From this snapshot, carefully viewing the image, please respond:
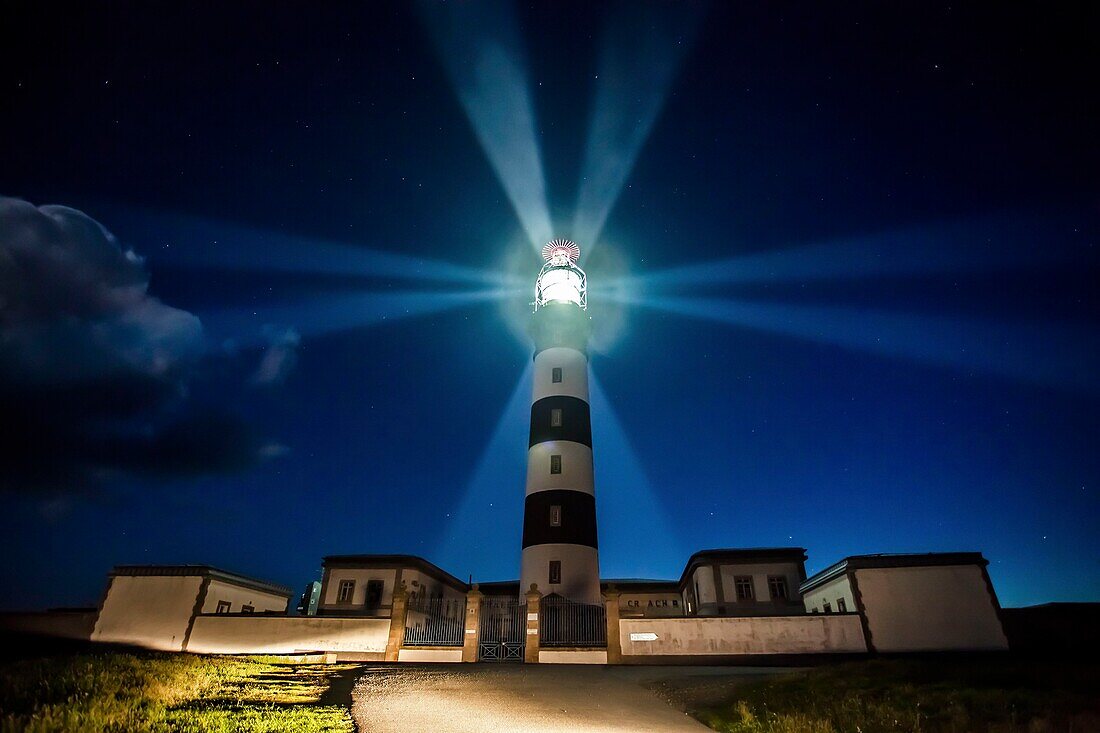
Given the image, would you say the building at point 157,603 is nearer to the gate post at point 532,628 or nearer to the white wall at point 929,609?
the gate post at point 532,628

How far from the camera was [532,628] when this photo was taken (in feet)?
64.0

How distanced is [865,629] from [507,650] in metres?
13.2

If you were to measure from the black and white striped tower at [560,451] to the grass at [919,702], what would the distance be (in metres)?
13.9

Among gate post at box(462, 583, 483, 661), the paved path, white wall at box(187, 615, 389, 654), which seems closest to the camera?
the paved path

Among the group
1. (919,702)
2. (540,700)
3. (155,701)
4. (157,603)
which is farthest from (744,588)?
(155,701)

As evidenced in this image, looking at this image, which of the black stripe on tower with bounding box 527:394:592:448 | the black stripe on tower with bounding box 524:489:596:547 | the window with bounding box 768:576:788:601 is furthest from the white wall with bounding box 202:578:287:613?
the window with bounding box 768:576:788:601

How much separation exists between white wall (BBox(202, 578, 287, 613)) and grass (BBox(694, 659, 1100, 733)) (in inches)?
947

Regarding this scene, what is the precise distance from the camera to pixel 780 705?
31.1 feet

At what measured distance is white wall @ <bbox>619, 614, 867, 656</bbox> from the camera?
18.8 metres

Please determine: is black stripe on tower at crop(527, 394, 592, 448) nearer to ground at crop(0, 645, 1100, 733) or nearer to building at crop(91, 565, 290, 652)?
building at crop(91, 565, 290, 652)

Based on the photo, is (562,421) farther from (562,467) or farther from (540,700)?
(540,700)

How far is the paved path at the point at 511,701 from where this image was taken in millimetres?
8000

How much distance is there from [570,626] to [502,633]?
8.73 ft

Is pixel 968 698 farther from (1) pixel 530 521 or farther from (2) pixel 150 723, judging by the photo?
(1) pixel 530 521
